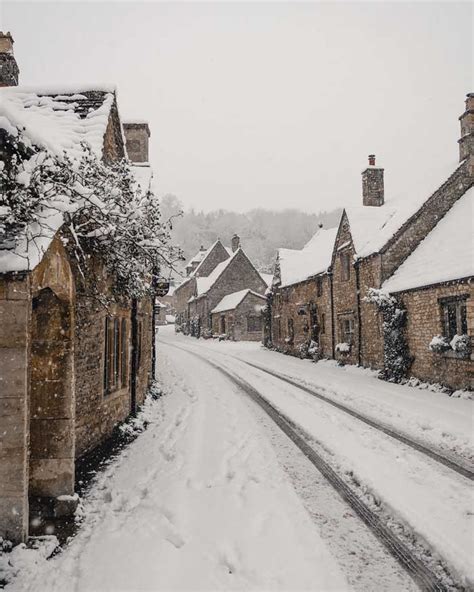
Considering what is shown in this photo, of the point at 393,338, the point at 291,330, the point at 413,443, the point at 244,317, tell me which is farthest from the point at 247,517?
the point at 244,317

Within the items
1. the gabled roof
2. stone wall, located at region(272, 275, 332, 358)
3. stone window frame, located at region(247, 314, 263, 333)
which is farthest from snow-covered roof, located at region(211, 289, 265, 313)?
stone wall, located at region(272, 275, 332, 358)

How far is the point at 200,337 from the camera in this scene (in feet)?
159

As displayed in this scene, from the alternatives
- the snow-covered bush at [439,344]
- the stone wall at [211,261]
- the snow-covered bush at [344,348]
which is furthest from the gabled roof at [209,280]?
the snow-covered bush at [439,344]

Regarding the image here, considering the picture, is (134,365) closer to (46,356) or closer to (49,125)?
(46,356)

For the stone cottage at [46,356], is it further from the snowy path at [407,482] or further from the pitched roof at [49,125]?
the snowy path at [407,482]

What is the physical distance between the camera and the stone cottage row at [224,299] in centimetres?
4050

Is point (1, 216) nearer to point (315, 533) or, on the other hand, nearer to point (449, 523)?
point (315, 533)

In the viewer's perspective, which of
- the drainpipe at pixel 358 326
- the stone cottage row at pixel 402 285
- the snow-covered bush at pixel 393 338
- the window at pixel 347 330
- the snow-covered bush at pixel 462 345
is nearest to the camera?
the snow-covered bush at pixel 462 345

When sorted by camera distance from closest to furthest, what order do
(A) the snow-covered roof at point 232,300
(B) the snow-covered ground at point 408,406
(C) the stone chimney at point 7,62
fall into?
(B) the snow-covered ground at point 408,406, (C) the stone chimney at point 7,62, (A) the snow-covered roof at point 232,300

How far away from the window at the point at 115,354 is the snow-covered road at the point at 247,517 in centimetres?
136

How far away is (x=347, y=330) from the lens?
21141 millimetres

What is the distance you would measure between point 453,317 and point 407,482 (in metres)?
9.30

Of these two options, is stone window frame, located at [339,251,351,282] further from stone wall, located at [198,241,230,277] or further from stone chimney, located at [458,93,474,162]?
stone wall, located at [198,241,230,277]

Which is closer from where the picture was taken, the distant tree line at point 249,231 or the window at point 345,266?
the window at point 345,266
